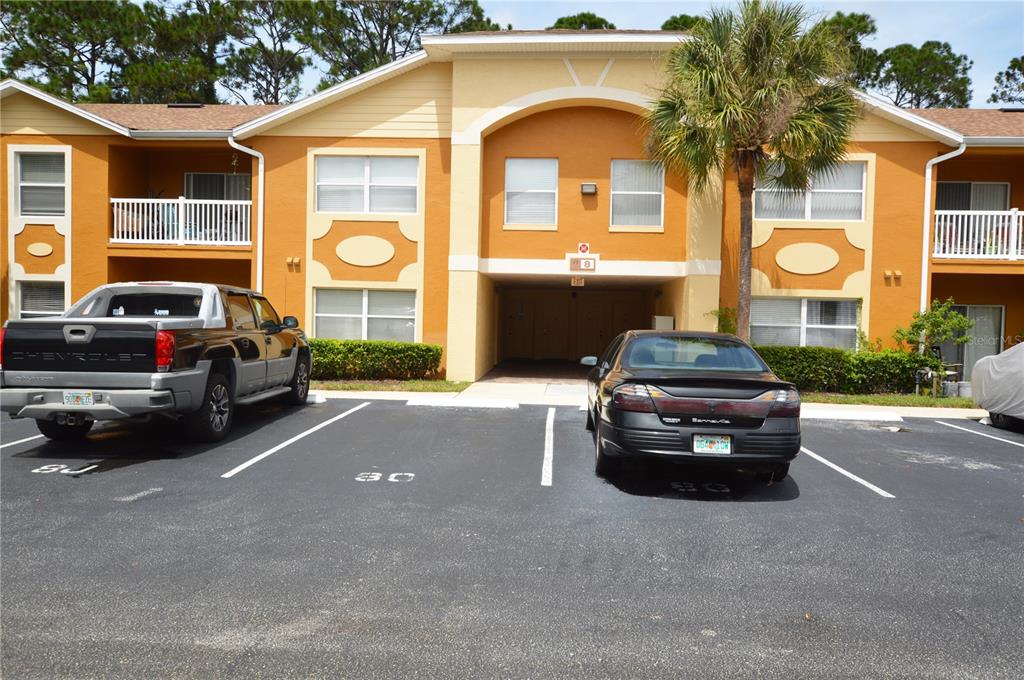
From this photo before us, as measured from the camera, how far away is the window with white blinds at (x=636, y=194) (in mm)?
16719

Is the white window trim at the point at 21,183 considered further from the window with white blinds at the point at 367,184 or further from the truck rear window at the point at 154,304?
the truck rear window at the point at 154,304

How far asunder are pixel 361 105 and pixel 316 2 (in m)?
18.8

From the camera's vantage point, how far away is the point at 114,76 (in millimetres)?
31672

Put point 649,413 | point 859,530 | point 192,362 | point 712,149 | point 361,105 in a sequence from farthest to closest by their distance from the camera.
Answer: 1. point 361,105
2. point 712,149
3. point 192,362
4. point 649,413
5. point 859,530

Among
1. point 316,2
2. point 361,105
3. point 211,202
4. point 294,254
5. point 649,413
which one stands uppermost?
point 316,2

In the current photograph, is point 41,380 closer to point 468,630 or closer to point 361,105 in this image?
point 468,630

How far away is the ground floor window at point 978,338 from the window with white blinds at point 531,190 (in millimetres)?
10193

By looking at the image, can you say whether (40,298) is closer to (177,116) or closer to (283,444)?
(177,116)

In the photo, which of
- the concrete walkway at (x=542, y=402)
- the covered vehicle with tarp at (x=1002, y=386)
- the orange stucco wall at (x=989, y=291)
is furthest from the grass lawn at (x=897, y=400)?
the orange stucco wall at (x=989, y=291)

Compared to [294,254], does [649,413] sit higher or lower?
lower

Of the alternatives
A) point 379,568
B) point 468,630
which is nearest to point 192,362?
point 379,568

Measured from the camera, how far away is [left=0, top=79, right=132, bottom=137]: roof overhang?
17141mm

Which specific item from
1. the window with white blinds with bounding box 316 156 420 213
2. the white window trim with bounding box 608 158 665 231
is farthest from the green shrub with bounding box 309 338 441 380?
the white window trim with bounding box 608 158 665 231

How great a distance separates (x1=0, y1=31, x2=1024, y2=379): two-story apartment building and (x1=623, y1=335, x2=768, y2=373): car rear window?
850 cm
